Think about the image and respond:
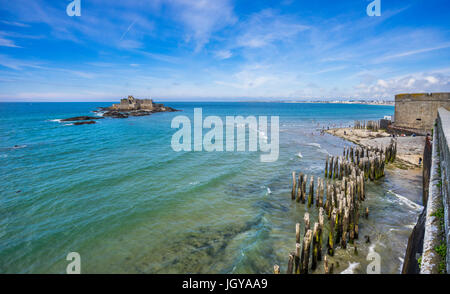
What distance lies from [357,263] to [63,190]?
61.5 feet

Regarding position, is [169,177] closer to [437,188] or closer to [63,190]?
[63,190]

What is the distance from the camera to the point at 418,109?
29891mm

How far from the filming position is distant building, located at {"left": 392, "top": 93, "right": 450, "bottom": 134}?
2756cm

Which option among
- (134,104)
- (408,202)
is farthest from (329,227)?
(134,104)

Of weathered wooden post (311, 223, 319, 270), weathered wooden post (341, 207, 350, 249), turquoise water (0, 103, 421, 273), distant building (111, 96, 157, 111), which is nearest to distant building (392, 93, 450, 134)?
turquoise water (0, 103, 421, 273)

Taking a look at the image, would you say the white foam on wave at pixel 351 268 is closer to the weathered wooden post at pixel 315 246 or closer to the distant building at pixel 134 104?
the weathered wooden post at pixel 315 246

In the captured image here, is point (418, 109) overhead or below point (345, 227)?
overhead

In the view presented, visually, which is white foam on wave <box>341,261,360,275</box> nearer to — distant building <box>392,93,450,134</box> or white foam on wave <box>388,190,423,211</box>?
white foam on wave <box>388,190,423,211</box>

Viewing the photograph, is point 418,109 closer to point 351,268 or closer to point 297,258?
point 351,268

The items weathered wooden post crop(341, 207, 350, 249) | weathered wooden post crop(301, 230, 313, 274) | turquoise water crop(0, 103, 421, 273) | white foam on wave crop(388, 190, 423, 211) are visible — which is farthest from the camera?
white foam on wave crop(388, 190, 423, 211)

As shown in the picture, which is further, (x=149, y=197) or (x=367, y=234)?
(x=149, y=197)

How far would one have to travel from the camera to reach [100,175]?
19.2 m

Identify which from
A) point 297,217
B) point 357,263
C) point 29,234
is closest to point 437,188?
point 357,263
